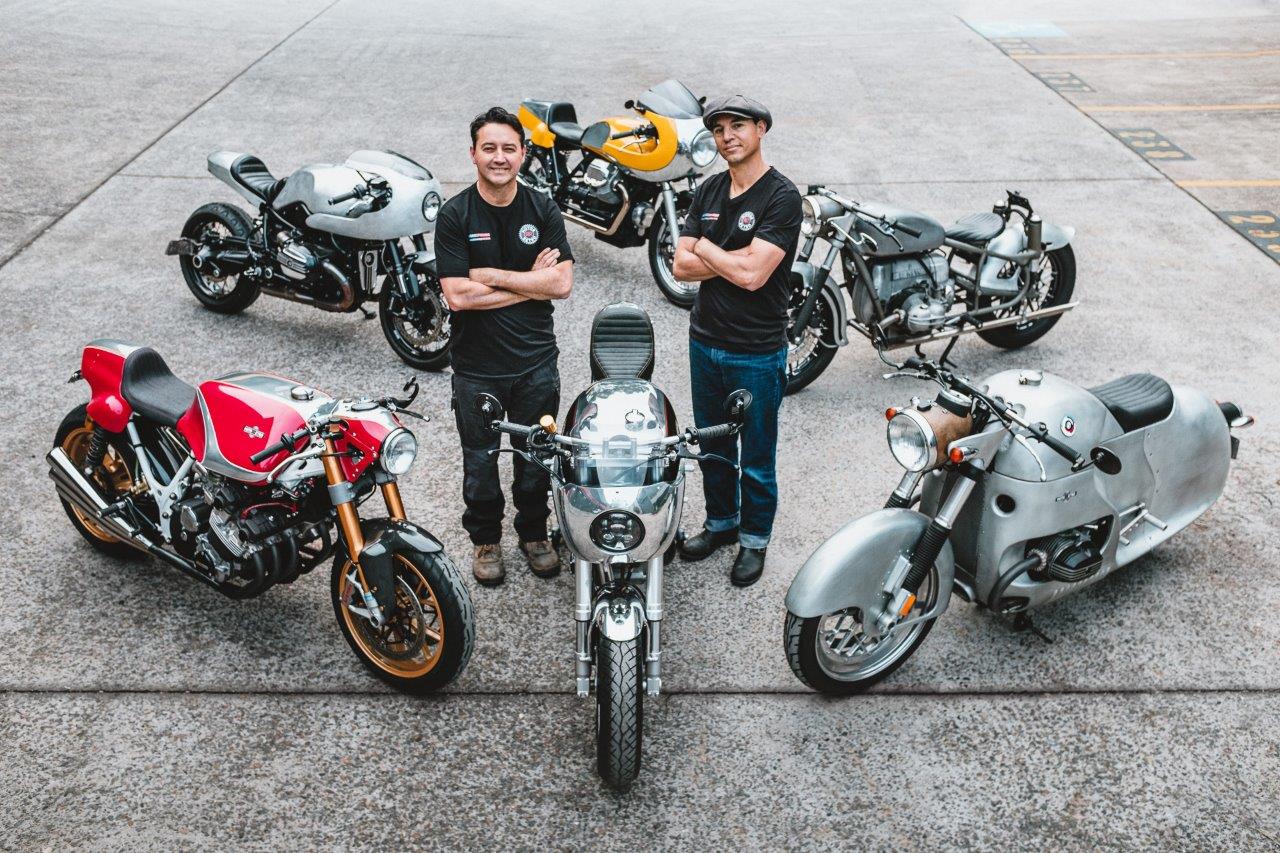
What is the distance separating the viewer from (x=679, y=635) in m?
4.33

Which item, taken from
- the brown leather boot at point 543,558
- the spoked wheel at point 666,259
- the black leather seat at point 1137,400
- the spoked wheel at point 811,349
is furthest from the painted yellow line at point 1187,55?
the brown leather boot at point 543,558

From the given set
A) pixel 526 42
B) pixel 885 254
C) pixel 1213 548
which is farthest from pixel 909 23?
pixel 1213 548

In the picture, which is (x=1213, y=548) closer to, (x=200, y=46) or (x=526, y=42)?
(x=526, y=42)

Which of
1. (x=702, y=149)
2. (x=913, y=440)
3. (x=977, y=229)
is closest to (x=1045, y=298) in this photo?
(x=977, y=229)

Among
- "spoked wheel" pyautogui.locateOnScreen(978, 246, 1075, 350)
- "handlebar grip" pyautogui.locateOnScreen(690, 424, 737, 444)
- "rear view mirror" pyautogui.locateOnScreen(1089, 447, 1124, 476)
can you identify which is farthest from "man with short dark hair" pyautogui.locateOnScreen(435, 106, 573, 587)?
"spoked wheel" pyautogui.locateOnScreen(978, 246, 1075, 350)

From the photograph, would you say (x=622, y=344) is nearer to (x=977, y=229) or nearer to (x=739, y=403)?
(x=739, y=403)

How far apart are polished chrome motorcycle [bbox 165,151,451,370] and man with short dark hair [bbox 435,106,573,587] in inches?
73.3

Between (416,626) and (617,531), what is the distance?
92 cm

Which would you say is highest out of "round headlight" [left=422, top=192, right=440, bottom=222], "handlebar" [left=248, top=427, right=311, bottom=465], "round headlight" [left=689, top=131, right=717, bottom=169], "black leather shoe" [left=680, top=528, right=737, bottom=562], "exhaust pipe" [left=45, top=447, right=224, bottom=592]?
"handlebar" [left=248, top=427, right=311, bottom=465]

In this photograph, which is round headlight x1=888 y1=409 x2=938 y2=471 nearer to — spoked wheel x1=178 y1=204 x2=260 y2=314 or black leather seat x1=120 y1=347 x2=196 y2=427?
black leather seat x1=120 y1=347 x2=196 y2=427

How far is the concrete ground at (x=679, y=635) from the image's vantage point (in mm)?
3531

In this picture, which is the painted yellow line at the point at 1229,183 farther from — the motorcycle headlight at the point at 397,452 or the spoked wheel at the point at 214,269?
the motorcycle headlight at the point at 397,452

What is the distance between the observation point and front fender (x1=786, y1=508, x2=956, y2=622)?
3715 millimetres

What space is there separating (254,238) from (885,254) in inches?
144
